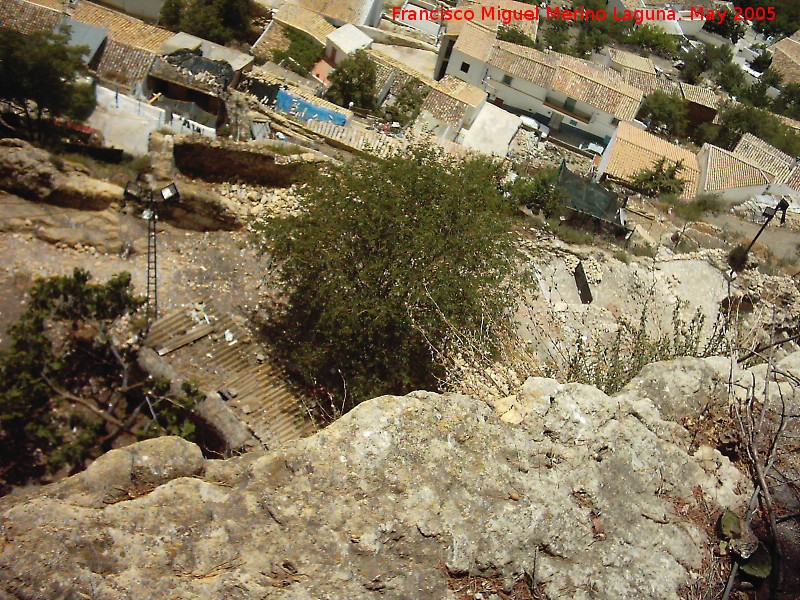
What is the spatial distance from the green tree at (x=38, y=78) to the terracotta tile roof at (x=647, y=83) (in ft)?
90.6

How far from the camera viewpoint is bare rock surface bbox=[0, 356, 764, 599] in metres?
4.13

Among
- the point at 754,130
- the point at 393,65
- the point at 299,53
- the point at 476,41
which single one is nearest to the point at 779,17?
the point at 754,130

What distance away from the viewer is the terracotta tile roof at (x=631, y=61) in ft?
124

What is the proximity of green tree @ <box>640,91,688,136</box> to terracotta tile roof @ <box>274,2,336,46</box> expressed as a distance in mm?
16413

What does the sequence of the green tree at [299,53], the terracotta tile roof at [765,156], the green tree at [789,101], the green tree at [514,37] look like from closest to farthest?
the green tree at [299,53], the terracotta tile roof at [765,156], the green tree at [514,37], the green tree at [789,101]

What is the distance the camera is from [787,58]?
151 feet

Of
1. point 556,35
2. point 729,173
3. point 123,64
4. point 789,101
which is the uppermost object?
point 556,35

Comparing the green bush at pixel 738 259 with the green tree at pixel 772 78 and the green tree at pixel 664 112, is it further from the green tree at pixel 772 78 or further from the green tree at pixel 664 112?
the green tree at pixel 772 78

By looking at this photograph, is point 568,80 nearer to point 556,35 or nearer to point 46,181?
point 556,35

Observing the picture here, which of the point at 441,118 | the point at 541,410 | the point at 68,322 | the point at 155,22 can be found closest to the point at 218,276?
the point at 68,322

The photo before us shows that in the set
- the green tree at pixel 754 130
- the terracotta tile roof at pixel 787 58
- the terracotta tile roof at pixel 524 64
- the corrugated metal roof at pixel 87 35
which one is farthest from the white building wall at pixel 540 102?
the terracotta tile roof at pixel 787 58

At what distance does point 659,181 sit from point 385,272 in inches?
743

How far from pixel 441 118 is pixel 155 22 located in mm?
13844

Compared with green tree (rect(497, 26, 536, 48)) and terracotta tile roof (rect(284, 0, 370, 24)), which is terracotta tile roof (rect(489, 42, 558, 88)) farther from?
terracotta tile roof (rect(284, 0, 370, 24))
